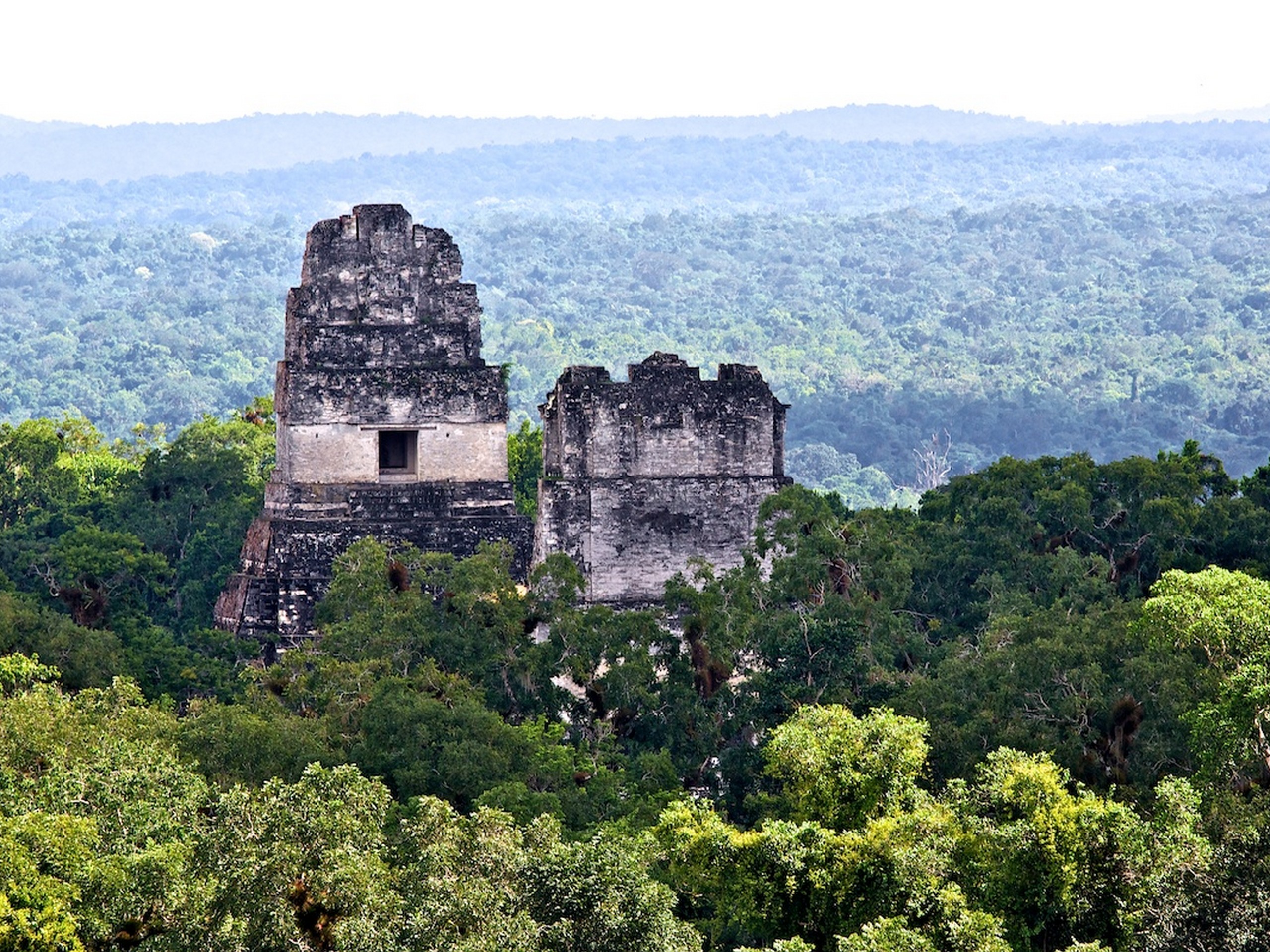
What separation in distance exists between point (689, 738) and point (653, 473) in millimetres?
4652

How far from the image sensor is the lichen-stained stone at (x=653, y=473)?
30719 mm

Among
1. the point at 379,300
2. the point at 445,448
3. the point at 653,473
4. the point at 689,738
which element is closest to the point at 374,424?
the point at 445,448

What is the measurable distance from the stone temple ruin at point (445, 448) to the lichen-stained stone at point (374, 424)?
0.02 metres

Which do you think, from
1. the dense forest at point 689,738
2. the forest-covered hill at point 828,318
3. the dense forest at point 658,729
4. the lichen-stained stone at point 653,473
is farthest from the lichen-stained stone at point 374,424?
the forest-covered hill at point 828,318

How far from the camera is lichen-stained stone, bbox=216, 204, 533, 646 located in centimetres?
3161

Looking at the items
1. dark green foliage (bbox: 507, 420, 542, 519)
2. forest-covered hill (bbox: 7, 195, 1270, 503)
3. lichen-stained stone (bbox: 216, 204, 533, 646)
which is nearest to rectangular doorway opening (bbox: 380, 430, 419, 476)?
lichen-stained stone (bbox: 216, 204, 533, 646)

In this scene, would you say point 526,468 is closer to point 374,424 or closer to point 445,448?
point 445,448

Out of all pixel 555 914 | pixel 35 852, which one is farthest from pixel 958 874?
pixel 35 852

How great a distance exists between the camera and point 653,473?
30.9m

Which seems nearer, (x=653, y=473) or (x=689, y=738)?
(x=689, y=738)

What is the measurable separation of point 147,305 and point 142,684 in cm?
9847

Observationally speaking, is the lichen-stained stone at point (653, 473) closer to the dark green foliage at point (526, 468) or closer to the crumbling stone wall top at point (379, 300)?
the crumbling stone wall top at point (379, 300)

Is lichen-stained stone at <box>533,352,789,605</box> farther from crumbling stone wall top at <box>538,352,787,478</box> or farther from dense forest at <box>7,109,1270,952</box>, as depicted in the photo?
dense forest at <box>7,109,1270,952</box>

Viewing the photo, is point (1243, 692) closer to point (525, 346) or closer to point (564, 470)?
point (564, 470)
